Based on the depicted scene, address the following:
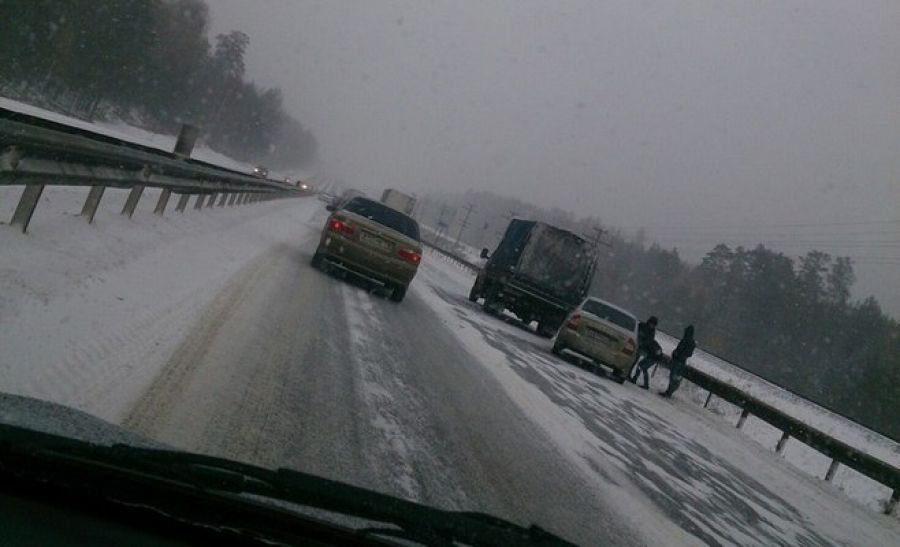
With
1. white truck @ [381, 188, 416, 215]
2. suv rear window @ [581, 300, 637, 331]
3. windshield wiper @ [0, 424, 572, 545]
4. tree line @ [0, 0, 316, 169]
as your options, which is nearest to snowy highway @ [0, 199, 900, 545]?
windshield wiper @ [0, 424, 572, 545]

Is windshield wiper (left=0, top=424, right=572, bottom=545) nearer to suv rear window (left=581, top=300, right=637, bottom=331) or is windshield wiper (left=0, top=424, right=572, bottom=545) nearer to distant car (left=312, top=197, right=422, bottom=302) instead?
distant car (left=312, top=197, right=422, bottom=302)

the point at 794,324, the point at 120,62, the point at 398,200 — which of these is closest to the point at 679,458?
the point at 398,200

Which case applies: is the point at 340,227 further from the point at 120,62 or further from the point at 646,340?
the point at 120,62

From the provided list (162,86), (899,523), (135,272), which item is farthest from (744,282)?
(135,272)

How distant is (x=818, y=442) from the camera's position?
501 inches

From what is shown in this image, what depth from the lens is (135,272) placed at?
7.30 m

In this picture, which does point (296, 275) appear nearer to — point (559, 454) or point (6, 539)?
point (559, 454)

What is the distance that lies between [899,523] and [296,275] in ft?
32.5

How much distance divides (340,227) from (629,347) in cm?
649

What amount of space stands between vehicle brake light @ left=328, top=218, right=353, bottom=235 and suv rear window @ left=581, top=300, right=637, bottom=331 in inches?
229

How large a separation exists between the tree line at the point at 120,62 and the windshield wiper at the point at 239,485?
48096mm

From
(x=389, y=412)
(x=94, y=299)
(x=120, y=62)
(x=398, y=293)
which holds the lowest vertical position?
(x=94, y=299)

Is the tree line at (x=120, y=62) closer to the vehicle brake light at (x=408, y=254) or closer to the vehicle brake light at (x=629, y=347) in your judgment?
the vehicle brake light at (x=408, y=254)

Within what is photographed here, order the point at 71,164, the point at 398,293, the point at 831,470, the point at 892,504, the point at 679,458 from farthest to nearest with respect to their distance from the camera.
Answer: the point at 398,293 < the point at 831,470 < the point at 892,504 < the point at 679,458 < the point at 71,164
